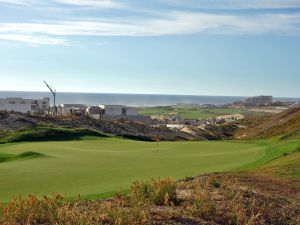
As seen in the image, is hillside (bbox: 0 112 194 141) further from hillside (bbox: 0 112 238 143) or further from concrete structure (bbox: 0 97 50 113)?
→ concrete structure (bbox: 0 97 50 113)

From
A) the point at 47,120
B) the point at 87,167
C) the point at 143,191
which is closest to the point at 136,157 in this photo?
the point at 87,167

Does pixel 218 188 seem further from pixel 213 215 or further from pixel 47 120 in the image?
pixel 47 120

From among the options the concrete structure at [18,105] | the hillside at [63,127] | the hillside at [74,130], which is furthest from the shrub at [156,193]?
the concrete structure at [18,105]

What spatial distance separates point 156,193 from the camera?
10352mm

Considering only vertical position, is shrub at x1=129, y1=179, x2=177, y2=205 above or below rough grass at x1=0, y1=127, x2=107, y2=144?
above

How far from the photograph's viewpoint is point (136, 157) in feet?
73.6

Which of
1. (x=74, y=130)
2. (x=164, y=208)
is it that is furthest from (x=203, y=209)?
(x=74, y=130)

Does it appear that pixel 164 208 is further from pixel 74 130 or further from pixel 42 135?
pixel 74 130

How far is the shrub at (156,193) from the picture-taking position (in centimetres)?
1026

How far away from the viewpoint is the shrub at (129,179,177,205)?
10258 mm

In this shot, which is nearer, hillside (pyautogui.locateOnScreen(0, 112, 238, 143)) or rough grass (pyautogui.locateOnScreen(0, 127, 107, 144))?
rough grass (pyautogui.locateOnScreen(0, 127, 107, 144))

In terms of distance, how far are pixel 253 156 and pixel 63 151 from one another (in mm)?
9079

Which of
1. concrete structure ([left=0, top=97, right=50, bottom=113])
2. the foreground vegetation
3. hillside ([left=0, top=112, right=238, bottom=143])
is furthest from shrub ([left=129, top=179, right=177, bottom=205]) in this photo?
concrete structure ([left=0, top=97, right=50, bottom=113])

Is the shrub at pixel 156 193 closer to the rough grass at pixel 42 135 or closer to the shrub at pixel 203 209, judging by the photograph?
the shrub at pixel 203 209
